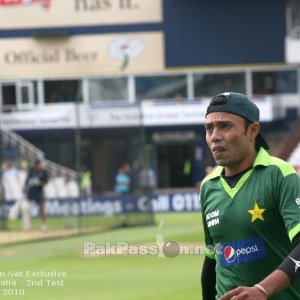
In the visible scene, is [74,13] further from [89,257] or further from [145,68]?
[89,257]


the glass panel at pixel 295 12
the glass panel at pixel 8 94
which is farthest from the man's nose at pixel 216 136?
the glass panel at pixel 8 94

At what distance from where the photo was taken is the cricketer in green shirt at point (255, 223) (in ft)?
19.2

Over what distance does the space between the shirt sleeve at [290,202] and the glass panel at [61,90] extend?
4907 centimetres

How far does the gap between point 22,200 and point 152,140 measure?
2446 cm

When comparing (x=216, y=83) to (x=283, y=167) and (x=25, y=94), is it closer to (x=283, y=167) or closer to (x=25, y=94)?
(x=25, y=94)

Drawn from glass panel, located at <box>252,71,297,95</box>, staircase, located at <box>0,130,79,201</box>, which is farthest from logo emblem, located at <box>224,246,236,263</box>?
glass panel, located at <box>252,71,297,95</box>

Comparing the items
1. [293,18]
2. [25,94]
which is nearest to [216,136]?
[293,18]

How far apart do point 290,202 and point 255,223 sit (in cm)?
25

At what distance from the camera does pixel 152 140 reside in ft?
174

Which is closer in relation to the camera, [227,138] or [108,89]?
[227,138]

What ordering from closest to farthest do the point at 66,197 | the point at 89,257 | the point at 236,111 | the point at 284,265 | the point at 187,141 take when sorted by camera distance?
the point at 284,265 < the point at 236,111 < the point at 89,257 < the point at 66,197 < the point at 187,141

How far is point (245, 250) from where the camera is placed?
5918mm

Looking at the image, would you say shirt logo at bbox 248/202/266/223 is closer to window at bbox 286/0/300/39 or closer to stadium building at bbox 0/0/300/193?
stadium building at bbox 0/0/300/193

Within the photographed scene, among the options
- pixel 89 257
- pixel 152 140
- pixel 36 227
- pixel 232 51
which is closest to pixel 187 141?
pixel 152 140
